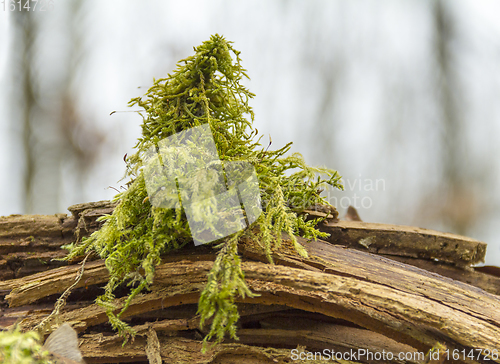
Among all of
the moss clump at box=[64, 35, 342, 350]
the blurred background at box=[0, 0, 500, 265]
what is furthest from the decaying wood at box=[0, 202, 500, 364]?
the blurred background at box=[0, 0, 500, 265]

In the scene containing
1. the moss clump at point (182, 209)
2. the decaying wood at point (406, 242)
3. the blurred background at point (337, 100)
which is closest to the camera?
the moss clump at point (182, 209)

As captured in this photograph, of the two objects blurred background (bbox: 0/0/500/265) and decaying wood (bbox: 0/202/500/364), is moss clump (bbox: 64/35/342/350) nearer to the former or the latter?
decaying wood (bbox: 0/202/500/364)

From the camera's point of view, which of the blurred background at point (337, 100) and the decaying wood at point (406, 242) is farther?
the blurred background at point (337, 100)

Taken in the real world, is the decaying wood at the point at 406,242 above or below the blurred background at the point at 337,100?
below

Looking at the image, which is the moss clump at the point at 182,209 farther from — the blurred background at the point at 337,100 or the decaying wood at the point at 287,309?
the blurred background at the point at 337,100

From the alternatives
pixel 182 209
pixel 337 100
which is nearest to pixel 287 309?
pixel 182 209

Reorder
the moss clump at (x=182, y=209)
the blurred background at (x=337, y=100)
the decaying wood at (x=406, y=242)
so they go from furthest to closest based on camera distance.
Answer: the blurred background at (x=337, y=100) → the decaying wood at (x=406, y=242) → the moss clump at (x=182, y=209)

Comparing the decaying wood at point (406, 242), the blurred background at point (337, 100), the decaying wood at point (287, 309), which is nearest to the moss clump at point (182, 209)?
the decaying wood at point (287, 309)

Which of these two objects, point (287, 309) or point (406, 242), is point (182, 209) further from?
point (406, 242)
